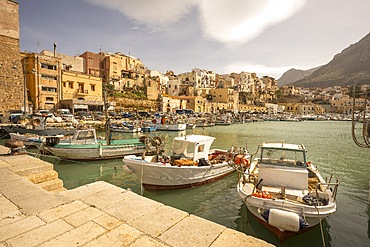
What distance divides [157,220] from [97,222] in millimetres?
919

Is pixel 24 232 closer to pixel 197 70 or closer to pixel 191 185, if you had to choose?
pixel 191 185

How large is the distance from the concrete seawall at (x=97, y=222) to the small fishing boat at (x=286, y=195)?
3.74m

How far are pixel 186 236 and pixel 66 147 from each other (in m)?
14.8

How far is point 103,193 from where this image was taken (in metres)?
4.23

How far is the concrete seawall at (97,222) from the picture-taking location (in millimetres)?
2713

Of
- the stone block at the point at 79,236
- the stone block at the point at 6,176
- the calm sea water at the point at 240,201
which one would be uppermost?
the stone block at the point at 6,176

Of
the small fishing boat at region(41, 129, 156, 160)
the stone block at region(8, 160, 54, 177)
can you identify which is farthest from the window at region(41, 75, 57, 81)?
the stone block at region(8, 160, 54, 177)

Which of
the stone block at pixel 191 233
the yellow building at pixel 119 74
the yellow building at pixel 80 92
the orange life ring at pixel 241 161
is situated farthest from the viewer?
the yellow building at pixel 119 74

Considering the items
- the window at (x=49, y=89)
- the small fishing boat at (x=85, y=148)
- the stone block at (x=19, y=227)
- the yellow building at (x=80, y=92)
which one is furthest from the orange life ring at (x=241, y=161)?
the window at (x=49, y=89)

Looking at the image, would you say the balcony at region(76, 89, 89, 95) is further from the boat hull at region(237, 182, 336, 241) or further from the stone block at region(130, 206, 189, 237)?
the stone block at region(130, 206, 189, 237)

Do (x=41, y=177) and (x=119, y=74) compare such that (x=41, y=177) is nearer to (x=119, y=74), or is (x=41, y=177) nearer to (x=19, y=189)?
(x=19, y=189)

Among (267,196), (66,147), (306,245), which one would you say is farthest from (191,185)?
(66,147)

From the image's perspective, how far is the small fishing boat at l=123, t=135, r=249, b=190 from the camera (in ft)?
32.7

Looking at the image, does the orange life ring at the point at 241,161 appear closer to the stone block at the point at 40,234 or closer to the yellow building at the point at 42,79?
the stone block at the point at 40,234
